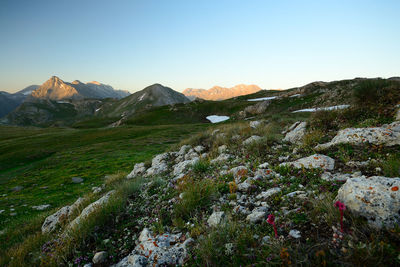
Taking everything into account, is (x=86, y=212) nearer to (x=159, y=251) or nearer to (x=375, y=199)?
(x=159, y=251)

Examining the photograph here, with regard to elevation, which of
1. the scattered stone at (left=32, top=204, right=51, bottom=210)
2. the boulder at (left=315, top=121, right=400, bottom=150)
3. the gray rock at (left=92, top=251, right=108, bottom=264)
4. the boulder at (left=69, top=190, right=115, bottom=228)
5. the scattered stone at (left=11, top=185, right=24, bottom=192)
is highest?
the boulder at (left=315, top=121, right=400, bottom=150)

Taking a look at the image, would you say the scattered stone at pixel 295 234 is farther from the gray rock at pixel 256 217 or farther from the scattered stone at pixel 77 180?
the scattered stone at pixel 77 180

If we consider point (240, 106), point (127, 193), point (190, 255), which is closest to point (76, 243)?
point (127, 193)

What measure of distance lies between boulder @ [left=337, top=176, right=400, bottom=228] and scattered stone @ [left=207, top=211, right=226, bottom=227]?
2077 millimetres

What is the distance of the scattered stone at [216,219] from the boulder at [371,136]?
425cm

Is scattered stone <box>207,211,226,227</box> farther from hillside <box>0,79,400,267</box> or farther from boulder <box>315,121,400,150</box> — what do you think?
boulder <box>315,121,400,150</box>

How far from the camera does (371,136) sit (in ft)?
17.2

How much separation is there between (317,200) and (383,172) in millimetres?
1877

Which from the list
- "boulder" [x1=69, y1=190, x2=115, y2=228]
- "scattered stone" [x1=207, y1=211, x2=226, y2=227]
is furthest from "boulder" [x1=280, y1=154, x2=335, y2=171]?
"boulder" [x1=69, y1=190, x2=115, y2=228]

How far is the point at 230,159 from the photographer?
739 cm

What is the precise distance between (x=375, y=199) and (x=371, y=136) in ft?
12.0

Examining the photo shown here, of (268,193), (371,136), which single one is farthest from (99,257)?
(371,136)

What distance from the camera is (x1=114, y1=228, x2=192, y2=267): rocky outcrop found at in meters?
3.08

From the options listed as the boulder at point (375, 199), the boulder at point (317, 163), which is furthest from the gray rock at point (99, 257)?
the boulder at point (317, 163)
